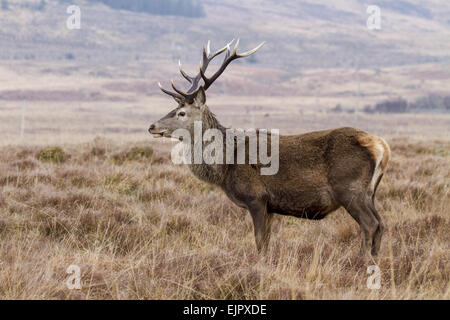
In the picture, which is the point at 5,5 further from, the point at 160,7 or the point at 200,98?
the point at 200,98

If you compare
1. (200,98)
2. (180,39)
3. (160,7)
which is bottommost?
(200,98)

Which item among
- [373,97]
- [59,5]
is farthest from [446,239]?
[59,5]

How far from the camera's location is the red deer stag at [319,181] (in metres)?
5.88

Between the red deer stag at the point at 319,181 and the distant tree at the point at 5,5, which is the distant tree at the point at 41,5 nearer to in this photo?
the distant tree at the point at 5,5

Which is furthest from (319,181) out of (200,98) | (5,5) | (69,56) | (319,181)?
(5,5)

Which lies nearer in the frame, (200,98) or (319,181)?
(319,181)

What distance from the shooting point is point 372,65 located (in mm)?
105875

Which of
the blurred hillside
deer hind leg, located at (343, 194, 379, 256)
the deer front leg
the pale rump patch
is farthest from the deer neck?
the blurred hillside

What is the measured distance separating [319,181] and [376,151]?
62 centimetres

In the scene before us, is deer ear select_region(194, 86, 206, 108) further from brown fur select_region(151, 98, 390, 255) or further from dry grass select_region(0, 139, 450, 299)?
dry grass select_region(0, 139, 450, 299)

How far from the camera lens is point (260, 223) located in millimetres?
6031
